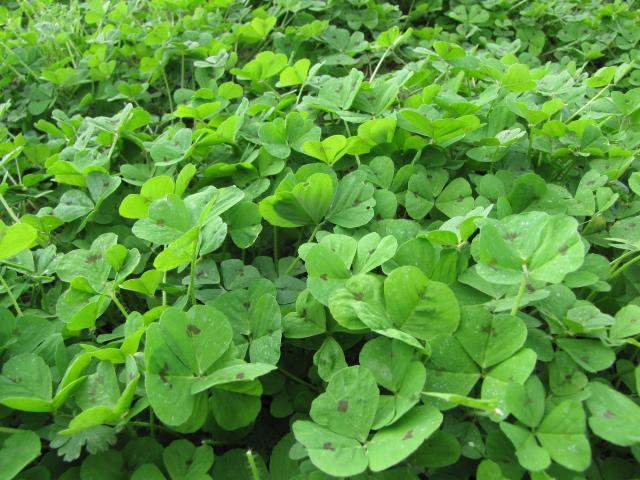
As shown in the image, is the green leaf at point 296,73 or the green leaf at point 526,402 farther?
the green leaf at point 296,73

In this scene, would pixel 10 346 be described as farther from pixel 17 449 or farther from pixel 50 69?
pixel 50 69

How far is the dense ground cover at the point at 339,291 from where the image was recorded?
2.73 feet

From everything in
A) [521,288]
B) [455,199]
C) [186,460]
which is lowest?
[186,460]

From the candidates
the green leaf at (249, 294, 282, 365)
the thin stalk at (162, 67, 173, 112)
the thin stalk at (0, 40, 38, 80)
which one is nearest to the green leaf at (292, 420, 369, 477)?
the green leaf at (249, 294, 282, 365)

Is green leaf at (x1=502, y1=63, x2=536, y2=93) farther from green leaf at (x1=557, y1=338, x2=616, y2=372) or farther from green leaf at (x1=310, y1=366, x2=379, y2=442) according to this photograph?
green leaf at (x1=310, y1=366, x2=379, y2=442)

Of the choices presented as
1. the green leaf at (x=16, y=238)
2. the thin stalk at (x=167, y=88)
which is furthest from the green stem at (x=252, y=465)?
the thin stalk at (x=167, y=88)

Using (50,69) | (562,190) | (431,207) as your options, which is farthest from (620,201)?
(50,69)

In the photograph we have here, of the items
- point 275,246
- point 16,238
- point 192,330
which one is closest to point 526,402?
point 192,330

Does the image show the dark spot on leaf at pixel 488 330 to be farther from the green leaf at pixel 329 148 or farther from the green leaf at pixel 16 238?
the green leaf at pixel 16 238

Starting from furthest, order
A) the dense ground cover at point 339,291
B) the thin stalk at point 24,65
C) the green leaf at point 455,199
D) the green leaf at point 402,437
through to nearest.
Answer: the thin stalk at point 24,65 → the green leaf at point 455,199 → the dense ground cover at point 339,291 → the green leaf at point 402,437

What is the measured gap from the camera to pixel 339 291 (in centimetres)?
94

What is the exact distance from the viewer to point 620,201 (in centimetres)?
128

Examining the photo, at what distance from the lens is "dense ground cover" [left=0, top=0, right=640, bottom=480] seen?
83 centimetres

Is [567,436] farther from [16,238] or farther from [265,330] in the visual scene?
[16,238]
